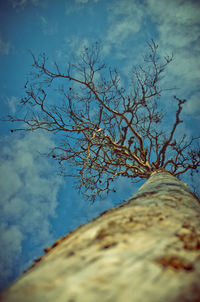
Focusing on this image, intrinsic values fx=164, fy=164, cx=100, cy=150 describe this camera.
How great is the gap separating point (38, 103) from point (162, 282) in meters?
4.14

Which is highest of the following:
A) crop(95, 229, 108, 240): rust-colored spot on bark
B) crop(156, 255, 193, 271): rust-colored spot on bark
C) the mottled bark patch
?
crop(95, 229, 108, 240): rust-colored spot on bark

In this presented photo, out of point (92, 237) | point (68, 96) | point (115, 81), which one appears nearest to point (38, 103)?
point (68, 96)

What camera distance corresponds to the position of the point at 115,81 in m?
4.25

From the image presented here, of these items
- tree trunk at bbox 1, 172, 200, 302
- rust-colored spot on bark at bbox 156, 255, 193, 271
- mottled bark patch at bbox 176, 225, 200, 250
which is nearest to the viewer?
tree trunk at bbox 1, 172, 200, 302

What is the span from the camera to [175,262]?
61cm

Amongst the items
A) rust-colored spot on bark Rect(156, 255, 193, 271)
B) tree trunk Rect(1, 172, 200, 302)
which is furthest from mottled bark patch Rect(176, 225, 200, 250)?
rust-colored spot on bark Rect(156, 255, 193, 271)

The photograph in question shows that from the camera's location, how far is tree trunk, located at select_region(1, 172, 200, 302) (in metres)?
0.44

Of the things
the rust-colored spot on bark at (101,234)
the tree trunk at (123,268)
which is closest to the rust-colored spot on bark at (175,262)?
the tree trunk at (123,268)

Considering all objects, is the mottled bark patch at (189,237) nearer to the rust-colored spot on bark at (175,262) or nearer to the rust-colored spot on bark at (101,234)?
the rust-colored spot on bark at (175,262)

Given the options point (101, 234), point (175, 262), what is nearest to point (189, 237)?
point (175, 262)

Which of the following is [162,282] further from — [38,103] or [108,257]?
[38,103]

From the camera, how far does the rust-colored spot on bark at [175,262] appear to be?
0.58 metres

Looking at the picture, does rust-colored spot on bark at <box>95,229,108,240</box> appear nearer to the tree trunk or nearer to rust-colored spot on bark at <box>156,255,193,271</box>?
the tree trunk

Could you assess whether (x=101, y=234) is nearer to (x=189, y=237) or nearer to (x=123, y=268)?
(x=123, y=268)
